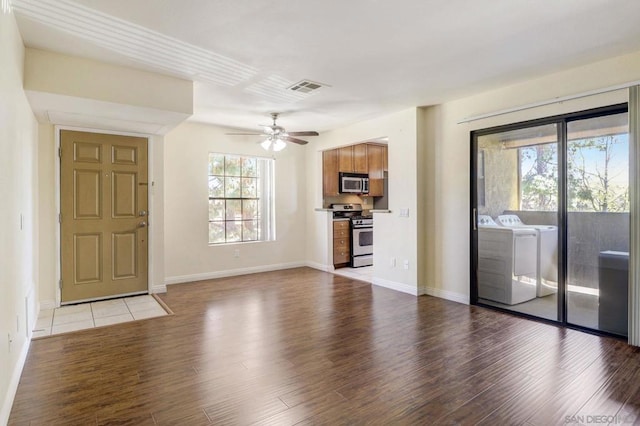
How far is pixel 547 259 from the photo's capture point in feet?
11.8

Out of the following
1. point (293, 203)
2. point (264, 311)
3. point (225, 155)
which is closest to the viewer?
point (264, 311)

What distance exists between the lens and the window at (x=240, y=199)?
19.2 feet

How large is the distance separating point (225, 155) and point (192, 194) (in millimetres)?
901

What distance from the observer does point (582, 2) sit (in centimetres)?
224

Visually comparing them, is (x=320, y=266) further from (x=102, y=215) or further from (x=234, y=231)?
(x=102, y=215)

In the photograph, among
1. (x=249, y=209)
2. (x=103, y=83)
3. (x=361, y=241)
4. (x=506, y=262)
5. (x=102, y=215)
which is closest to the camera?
(x=103, y=83)

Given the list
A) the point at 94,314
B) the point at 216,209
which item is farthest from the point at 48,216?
the point at 216,209

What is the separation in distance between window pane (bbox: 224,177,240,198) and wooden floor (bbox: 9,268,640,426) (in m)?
2.53

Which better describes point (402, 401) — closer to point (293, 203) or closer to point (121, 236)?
point (121, 236)

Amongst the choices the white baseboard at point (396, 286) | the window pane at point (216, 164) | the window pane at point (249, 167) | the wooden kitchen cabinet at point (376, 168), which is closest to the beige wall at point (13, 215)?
the window pane at point (216, 164)

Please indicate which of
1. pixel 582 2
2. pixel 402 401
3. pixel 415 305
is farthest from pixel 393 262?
pixel 582 2

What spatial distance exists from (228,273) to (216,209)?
111 centimetres

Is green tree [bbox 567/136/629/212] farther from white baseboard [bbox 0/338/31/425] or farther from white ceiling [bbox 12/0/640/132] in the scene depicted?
white baseboard [bbox 0/338/31/425]

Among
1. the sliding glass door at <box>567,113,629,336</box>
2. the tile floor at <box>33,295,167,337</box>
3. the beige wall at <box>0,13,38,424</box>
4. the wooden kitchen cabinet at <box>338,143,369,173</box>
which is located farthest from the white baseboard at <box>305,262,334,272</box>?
the beige wall at <box>0,13,38,424</box>
